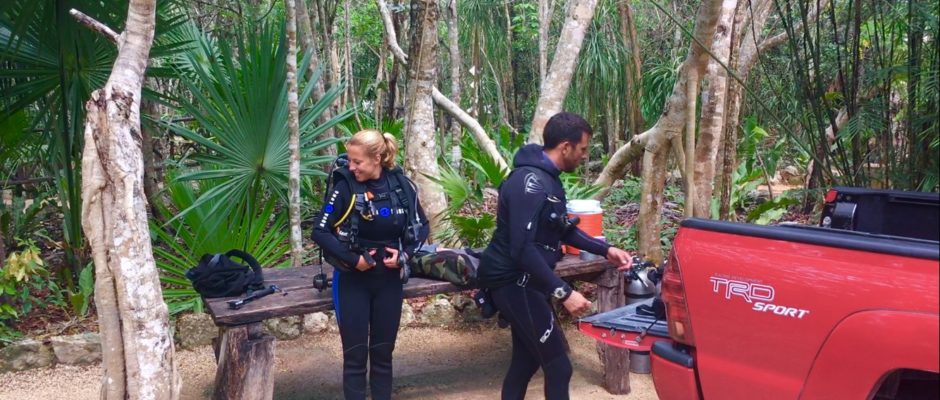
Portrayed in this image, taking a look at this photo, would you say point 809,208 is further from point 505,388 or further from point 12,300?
point 12,300

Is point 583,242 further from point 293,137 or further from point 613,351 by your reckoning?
point 293,137

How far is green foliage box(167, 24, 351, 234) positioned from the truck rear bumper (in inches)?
143

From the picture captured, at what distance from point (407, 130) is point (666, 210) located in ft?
13.7

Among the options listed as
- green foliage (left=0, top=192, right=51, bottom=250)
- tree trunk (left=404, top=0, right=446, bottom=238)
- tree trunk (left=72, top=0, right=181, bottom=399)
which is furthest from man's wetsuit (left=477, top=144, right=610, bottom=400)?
green foliage (left=0, top=192, right=51, bottom=250)

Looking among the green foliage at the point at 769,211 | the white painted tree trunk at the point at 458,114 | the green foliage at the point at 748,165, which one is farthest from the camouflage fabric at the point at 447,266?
the green foliage at the point at 748,165

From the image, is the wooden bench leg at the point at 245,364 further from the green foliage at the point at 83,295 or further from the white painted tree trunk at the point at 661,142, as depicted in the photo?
the white painted tree trunk at the point at 661,142

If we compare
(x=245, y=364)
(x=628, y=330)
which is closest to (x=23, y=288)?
(x=245, y=364)

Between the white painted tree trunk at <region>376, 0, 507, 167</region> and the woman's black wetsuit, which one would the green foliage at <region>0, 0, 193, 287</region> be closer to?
the woman's black wetsuit

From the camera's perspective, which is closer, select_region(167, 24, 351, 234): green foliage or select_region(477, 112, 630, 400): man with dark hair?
select_region(477, 112, 630, 400): man with dark hair

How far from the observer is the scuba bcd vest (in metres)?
3.99

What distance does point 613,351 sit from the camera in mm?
5137

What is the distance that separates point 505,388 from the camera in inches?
160

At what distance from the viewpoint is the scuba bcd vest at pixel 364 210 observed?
3988mm

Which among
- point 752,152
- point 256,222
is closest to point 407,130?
point 256,222
